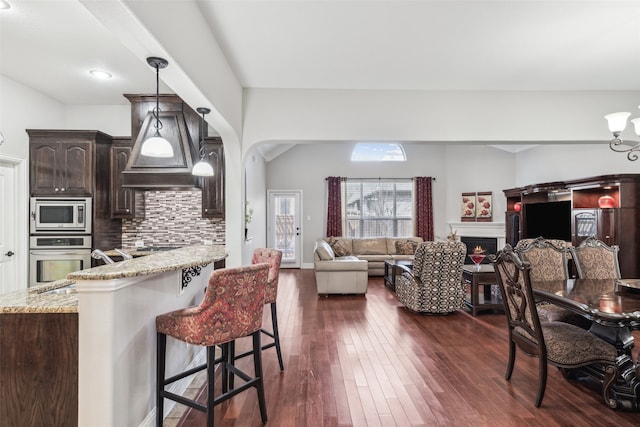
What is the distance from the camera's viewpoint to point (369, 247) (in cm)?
801

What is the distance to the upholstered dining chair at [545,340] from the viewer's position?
85.8 inches

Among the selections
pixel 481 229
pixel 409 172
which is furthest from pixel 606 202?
pixel 409 172

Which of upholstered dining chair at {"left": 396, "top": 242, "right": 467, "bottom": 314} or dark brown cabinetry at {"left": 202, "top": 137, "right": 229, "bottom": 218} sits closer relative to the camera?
upholstered dining chair at {"left": 396, "top": 242, "right": 467, "bottom": 314}

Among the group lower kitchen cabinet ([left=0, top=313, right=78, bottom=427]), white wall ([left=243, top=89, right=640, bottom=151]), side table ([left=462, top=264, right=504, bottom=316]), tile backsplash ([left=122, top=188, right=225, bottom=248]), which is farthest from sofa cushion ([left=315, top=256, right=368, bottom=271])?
lower kitchen cabinet ([left=0, top=313, right=78, bottom=427])

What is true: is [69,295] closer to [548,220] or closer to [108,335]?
[108,335]

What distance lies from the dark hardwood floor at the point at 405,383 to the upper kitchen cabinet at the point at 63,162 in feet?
10.7

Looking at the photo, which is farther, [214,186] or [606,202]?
[606,202]

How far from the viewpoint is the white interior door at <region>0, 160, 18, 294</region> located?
150 inches

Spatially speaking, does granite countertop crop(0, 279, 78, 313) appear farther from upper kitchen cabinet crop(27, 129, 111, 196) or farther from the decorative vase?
the decorative vase

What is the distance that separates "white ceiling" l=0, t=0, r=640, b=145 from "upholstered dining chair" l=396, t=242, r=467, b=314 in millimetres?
2066

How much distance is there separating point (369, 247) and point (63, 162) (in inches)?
241

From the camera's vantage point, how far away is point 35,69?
3660mm

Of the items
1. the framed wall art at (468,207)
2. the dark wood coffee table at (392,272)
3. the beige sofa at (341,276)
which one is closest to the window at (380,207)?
the framed wall art at (468,207)

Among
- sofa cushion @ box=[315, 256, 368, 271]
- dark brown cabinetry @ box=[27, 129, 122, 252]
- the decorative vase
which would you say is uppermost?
dark brown cabinetry @ box=[27, 129, 122, 252]
